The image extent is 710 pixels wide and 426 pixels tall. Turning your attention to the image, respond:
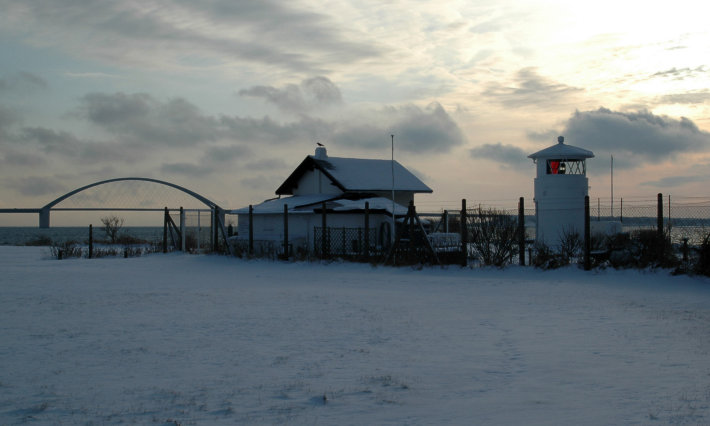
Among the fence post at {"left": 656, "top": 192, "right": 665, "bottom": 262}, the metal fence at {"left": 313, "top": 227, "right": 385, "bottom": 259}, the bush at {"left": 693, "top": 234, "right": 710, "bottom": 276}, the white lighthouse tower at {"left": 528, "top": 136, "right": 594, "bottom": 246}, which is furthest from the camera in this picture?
the white lighthouse tower at {"left": 528, "top": 136, "right": 594, "bottom": 246}

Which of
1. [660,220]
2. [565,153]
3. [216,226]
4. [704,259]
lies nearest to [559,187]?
[565,153]

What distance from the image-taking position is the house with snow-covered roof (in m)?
27.4

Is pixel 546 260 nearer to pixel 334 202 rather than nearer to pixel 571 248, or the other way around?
pixel 571 248

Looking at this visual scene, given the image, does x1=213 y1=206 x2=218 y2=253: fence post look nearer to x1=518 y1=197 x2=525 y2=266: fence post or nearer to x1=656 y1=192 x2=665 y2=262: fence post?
x1=518 y1=197 x2=525 y2=266: fence post

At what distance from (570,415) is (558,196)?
74.8ft

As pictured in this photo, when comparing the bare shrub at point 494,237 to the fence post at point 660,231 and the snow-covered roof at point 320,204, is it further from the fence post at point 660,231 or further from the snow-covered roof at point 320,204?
the snow-covered roof at point 320,204

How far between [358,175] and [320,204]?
5181mm

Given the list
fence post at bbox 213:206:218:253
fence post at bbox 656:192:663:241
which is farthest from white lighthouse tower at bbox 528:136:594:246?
fence post at bbox 213:206:218:253

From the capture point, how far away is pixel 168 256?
1174 inches

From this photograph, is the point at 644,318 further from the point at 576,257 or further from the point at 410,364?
the point at 576,257

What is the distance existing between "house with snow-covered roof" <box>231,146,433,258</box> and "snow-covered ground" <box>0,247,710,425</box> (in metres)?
11.9

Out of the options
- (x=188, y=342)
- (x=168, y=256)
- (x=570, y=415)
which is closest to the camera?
(x=570, y=415)

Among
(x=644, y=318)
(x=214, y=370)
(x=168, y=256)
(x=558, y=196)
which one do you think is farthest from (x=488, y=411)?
(x=168, y=256)

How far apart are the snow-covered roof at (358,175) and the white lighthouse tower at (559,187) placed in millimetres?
8686
